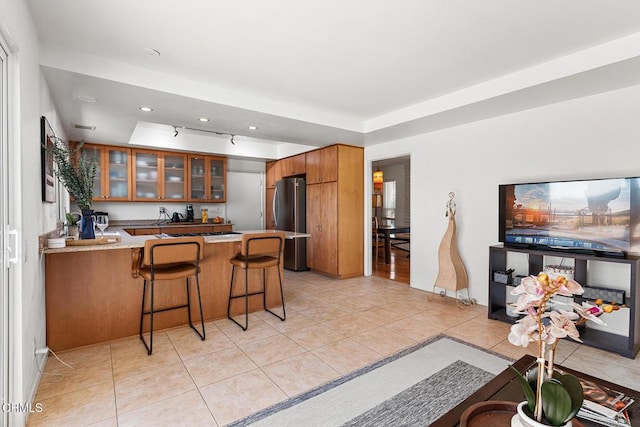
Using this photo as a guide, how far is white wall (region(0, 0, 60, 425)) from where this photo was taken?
1.73 m

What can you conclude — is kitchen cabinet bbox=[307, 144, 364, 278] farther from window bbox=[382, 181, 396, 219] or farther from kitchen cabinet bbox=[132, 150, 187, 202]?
window bbox=[382, 181, 396, 219]

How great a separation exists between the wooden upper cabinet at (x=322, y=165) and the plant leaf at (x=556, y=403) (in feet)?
14.6

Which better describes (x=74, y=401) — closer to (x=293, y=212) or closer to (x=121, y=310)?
(x=121, y=310)

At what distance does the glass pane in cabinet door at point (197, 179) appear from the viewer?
623cm

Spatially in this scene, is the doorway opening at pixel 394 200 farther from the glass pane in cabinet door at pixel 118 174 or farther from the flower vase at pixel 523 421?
the flower vase at pixel 523 421

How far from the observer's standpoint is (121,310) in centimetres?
303

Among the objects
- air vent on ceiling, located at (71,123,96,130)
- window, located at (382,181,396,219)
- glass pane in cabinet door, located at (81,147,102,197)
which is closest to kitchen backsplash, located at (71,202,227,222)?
glass pane in cabinet door, located at (81,147,102,197)

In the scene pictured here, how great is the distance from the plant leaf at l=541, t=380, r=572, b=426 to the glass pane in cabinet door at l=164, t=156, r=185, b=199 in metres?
6.14

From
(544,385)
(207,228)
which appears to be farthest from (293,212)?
(544,385)

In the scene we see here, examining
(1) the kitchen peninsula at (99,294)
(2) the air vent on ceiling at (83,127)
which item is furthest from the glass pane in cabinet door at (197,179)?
(1) the kitchen peninsula at (99,294)

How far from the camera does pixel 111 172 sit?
217 inches

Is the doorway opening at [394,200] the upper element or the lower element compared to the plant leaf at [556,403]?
upper

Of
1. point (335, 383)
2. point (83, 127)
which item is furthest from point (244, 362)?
point (83, 127)

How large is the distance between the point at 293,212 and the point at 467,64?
3972 mm
